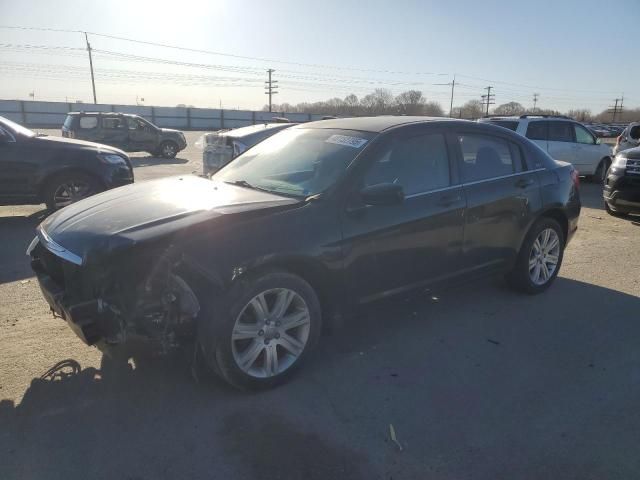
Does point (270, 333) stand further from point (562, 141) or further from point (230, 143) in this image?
point (562, 141)

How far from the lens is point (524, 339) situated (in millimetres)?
3982

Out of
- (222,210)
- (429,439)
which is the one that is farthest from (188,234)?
(429,439)

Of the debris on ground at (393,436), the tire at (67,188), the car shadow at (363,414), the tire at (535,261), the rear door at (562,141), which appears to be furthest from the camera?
the rear door at (562,141)

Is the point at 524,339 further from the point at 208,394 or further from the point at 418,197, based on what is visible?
the point at 208,394

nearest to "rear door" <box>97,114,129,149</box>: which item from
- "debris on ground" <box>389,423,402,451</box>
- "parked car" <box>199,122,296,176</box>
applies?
"parked car" <box>199,122,296,176</box>

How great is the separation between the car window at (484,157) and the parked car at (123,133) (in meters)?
16.5

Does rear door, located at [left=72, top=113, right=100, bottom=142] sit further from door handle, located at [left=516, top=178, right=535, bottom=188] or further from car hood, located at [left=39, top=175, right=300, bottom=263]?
door handle, located at [left=516, top=178, right=535, bottom=188]

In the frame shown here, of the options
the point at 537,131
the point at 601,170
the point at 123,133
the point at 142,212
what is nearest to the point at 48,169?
the point at 142,212

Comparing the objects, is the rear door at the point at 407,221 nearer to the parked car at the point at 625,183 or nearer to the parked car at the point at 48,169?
the parked car at the point at 48,169

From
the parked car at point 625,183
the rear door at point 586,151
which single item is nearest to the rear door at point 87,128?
the rear door at point 586,151

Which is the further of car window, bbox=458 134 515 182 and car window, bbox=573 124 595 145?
car window, bbox=573 124 595 145

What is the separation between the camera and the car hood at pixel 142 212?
2859 mm

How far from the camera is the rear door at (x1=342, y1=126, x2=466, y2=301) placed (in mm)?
3412

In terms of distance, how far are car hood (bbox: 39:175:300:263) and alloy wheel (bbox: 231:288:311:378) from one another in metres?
0.59
